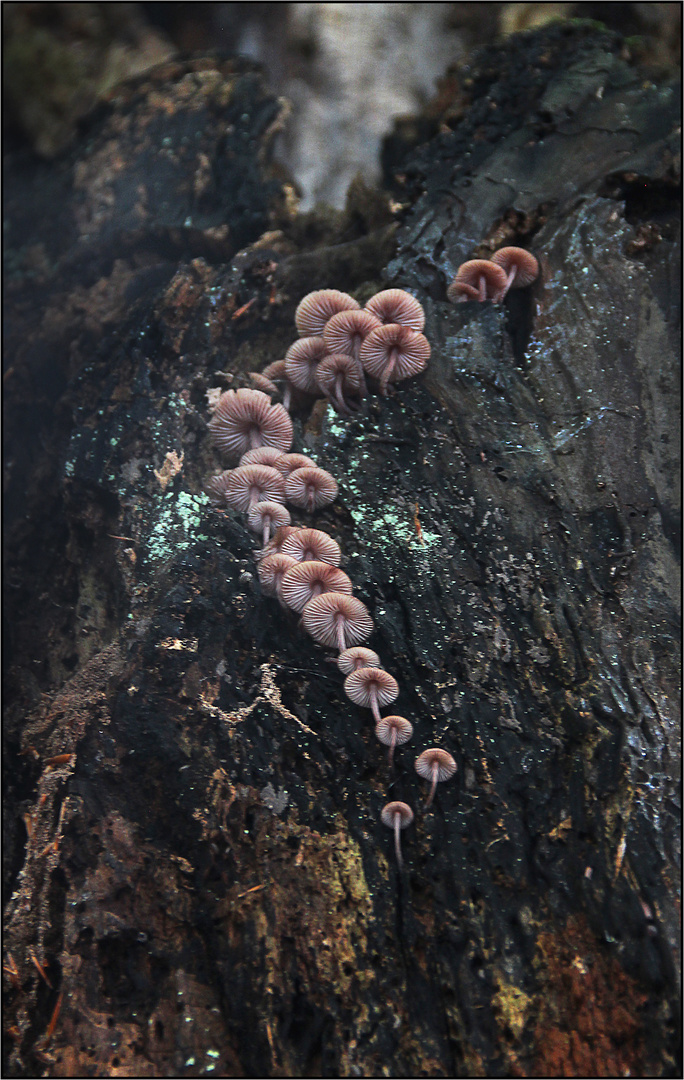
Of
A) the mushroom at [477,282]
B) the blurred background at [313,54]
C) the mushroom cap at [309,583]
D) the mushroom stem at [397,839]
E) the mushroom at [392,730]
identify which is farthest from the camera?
the blurred background at [313,54]

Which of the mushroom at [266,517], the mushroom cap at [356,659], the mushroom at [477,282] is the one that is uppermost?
the mushroom at [477,282]

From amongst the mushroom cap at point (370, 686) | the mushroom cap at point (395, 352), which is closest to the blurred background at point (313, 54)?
the mushroom cap at point (395, 352)

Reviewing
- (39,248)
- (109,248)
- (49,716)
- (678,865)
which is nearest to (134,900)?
(49,716)

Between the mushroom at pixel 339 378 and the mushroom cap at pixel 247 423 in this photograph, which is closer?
the mushroom cap at pixel 247 423

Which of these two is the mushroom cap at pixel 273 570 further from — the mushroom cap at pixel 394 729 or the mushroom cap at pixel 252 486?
the mushroom cap at pixel 394 729

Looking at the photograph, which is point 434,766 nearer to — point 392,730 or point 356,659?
point 392,730

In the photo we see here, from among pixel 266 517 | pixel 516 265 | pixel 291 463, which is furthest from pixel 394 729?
pixel 516 265
